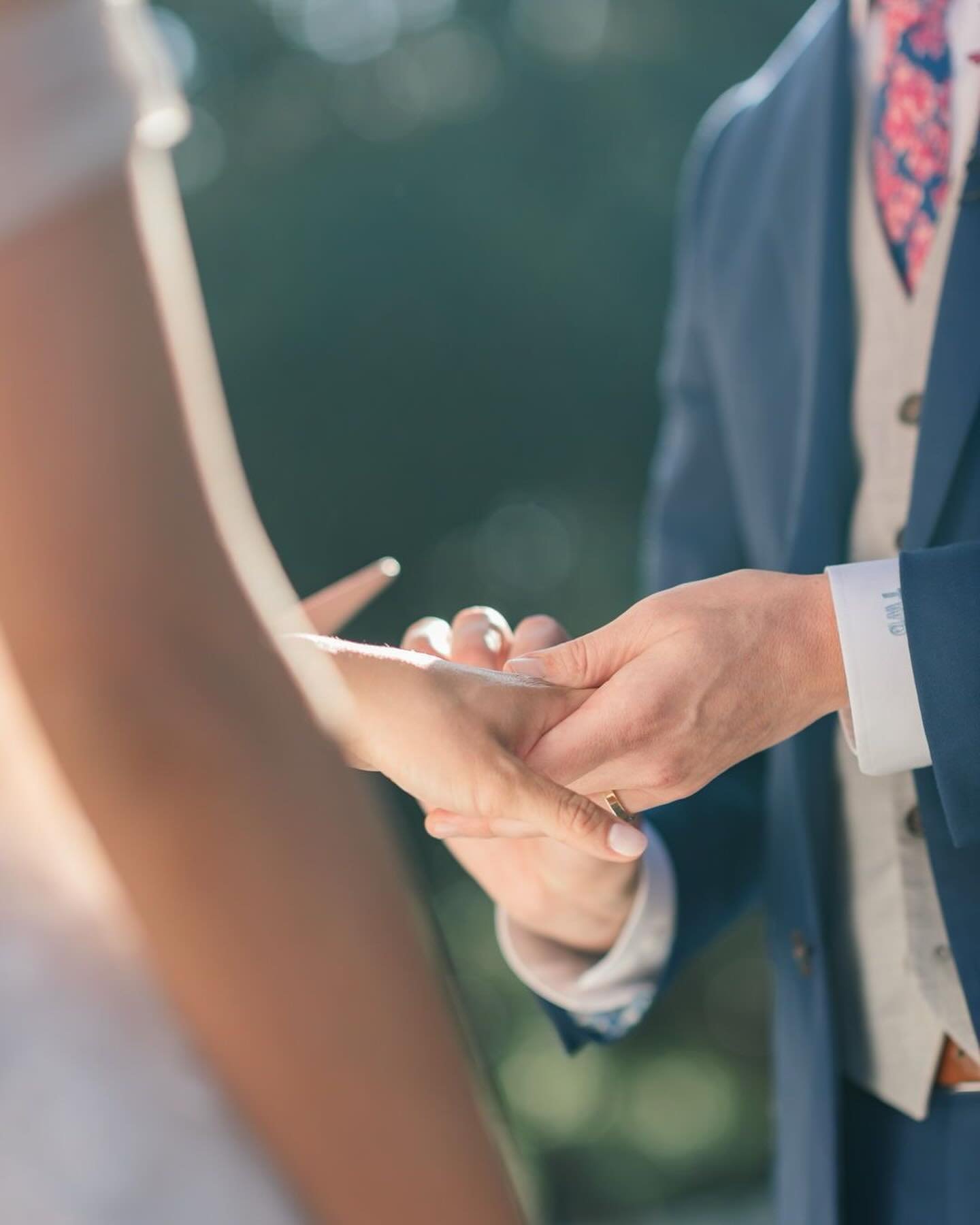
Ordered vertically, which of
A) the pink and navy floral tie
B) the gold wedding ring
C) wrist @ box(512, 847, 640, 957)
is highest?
the pink and navy floral tie

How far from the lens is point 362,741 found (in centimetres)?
71

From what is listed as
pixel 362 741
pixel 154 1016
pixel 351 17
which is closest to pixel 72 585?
pixel 154 1016

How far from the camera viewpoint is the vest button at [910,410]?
894 millimetres

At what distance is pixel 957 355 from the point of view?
834 mm

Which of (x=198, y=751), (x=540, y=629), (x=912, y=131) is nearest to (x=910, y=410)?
(x=912, y=131)

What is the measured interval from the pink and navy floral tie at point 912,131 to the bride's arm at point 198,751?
643mm

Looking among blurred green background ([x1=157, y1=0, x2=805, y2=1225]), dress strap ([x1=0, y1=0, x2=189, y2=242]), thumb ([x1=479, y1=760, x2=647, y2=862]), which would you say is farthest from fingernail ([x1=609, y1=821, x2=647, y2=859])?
blurred green background ([x1=157, y1=0, x2=805, y2=1225])

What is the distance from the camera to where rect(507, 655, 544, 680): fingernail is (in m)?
0.77

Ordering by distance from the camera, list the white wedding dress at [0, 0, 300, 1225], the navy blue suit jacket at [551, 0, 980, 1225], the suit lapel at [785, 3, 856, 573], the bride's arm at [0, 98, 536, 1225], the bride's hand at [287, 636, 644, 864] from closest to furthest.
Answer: the bride's arm at [0, 98, 536, 1225] < the white wedding dress at [0, 0, 300, 1225] < the bride's hand at [287, 636, 644, 864] < the navy blue suit jacket at [551, 0, 980, 1225] < the suit lapel at [785, 3, 856, 573]

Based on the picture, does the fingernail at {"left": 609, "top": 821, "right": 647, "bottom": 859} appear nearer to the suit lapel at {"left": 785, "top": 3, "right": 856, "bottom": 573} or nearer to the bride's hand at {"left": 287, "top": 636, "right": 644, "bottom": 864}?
the bride's hand at {"left": 287, "top": 636, "right": 644, "bottom": 864}

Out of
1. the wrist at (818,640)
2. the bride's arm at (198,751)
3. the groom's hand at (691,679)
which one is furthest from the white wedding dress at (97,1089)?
the wrist at (818,640)

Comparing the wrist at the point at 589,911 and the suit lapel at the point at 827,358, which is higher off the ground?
the suit lapel at the point at 827,358

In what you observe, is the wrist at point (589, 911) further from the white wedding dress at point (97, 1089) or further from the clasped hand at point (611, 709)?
the white wedding dress at point (97, 1089)

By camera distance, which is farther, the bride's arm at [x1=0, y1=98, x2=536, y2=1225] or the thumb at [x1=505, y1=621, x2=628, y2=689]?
the thumb at [x1=505, y1=621, x2=628, y2=689]
